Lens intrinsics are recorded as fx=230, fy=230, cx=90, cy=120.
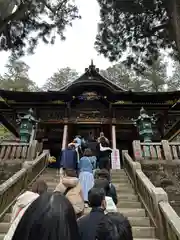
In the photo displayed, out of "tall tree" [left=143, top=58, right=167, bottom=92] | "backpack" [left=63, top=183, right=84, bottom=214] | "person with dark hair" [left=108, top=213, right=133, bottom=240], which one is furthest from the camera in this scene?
"tall tree" [left=143, top=58, right=167, bottom=92]

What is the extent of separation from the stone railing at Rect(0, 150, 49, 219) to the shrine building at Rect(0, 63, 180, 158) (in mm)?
4999

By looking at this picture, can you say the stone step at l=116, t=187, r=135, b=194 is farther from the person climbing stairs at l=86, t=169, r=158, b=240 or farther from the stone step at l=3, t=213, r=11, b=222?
the stone step at l=3, t=213, r=11, b=222

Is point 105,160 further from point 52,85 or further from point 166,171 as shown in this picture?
point 52,85

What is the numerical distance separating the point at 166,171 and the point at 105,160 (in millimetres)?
2496

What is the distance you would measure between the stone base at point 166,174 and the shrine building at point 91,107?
196 inches

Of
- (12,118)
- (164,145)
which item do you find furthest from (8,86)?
(164,145)

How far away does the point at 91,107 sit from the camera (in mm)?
14164

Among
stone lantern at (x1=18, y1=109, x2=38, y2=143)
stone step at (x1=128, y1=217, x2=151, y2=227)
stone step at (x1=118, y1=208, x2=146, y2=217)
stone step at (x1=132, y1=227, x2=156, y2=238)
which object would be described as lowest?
stone step at (x1=132, y1=227, x2=156, y2=238)

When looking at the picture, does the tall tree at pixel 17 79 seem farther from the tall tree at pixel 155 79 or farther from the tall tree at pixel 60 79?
the tall tree at pixel 155 79

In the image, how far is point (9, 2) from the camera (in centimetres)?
1141

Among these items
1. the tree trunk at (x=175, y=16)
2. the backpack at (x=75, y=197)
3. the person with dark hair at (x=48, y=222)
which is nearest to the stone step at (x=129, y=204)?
the backpack at (x=75, y=197)

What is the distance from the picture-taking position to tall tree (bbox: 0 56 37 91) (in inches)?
1228

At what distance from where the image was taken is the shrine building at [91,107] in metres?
13.4

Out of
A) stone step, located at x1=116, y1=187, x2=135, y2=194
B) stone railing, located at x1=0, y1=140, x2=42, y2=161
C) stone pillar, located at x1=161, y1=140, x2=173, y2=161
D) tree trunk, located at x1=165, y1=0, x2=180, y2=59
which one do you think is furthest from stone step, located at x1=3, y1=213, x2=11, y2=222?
tree trunk, located at x1=165, y1=0, x2=180, y2=59
